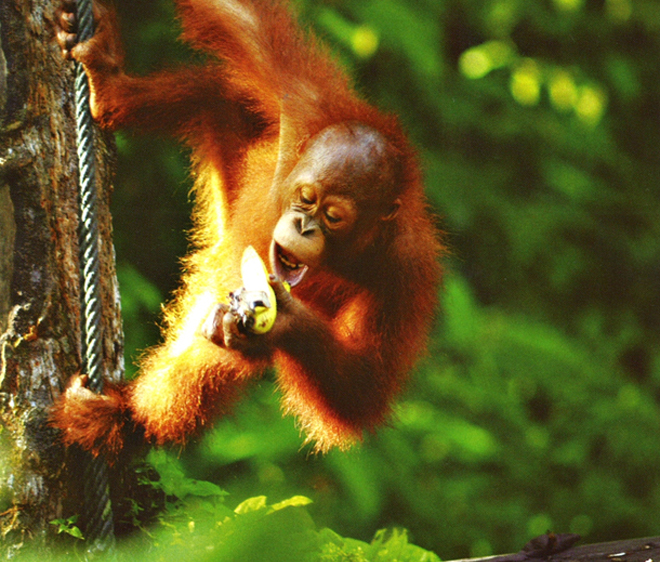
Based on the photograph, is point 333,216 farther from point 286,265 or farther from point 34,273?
point 34,273

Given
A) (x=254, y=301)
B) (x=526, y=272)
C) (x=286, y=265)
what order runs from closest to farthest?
(x=254, y=301) → (x=286, y=265) → (x=526, y=272)

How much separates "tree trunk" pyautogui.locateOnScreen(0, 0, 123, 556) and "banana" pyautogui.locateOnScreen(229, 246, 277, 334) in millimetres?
316

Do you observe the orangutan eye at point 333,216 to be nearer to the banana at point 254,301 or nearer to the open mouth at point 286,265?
the open mouth at point 286,265

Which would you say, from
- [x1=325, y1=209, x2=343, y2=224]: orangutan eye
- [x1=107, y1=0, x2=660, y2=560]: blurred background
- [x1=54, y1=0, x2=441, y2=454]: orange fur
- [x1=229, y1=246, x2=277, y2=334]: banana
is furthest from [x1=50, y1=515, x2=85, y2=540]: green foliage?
[x1=107, y1=0, x2=660, y2=560]: blurred background

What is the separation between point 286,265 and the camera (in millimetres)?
1486

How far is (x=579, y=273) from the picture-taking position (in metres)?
2.96

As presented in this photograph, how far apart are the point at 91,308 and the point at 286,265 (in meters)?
0.37

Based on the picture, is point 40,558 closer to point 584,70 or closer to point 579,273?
point 579,273

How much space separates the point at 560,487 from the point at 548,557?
4.19 ft

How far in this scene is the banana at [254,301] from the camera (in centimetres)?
125

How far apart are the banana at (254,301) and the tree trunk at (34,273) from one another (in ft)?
1.04

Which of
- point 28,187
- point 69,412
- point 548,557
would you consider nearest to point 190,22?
point 28,187

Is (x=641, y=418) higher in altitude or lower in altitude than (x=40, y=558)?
lower

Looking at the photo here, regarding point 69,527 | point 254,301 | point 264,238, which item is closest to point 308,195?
point 264,238
